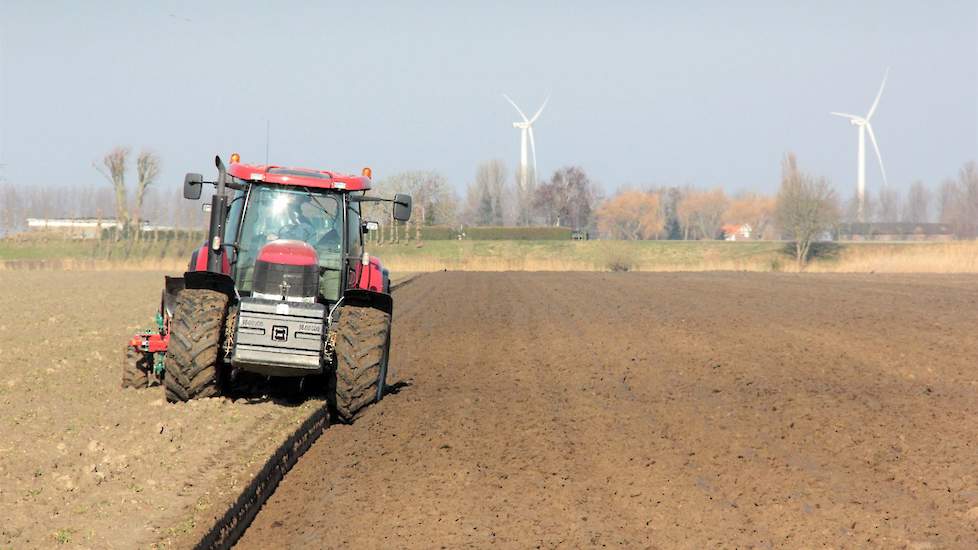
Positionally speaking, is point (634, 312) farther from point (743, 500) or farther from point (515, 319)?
point (743, 500)

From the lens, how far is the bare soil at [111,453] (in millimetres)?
5781

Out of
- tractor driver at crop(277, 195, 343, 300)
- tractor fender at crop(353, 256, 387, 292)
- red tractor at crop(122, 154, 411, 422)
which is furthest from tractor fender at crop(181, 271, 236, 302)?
tractor fender at crop(353, 256, 387, 292)

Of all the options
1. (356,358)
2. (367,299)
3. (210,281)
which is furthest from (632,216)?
(210,281)

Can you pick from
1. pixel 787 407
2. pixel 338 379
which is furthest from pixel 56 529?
pixel 787 407

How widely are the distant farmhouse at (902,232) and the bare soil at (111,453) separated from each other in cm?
10220

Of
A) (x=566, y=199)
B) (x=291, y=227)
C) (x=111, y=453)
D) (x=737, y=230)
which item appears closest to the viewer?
(x=111, y=453)

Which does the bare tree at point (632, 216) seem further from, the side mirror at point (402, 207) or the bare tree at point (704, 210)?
the side mirror at point (402, 207)

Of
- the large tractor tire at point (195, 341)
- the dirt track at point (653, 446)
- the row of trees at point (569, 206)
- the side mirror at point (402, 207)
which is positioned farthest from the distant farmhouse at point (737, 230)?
the large tractor tire at point (195, 341)

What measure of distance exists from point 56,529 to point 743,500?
163 inches

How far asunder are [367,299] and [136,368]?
8.20ft

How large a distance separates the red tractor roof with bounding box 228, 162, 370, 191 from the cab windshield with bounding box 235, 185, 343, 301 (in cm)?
15

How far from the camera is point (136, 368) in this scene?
34.4 feet

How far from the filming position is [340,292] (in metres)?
10.3

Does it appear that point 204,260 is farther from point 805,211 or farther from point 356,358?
point 805,211
